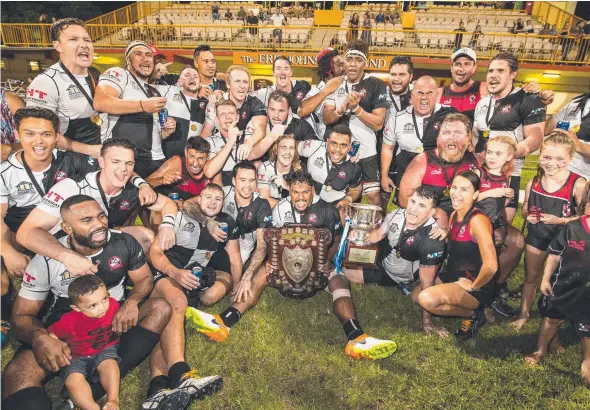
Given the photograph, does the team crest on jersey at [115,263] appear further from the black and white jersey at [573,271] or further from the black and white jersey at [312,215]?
the black and white jersey at [573,271]

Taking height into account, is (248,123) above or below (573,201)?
above

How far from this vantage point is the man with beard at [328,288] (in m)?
4.30

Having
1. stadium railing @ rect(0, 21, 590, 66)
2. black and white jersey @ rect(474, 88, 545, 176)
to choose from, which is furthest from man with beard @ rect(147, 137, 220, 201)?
stadium railing @ rect(0, 21, 590, 66)

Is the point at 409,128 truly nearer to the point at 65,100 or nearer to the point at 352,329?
the point at 352,329

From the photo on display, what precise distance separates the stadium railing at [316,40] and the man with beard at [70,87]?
52.0 feet

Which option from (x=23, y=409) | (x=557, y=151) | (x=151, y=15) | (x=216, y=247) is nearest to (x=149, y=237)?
(x=216, y=247)

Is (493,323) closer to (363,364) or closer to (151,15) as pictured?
(363,364)

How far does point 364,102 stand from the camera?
624cm

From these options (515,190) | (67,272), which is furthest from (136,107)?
(515,190)

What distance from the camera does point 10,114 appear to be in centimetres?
511

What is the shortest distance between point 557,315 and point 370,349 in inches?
80.7

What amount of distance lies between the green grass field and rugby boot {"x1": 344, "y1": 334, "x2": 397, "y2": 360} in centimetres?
A: 10

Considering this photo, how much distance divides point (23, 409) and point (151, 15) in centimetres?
2903

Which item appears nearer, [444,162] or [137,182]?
[137,182]
